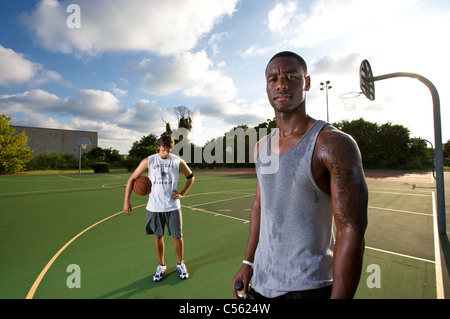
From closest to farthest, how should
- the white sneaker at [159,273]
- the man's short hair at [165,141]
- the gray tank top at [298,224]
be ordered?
the gray tank top at [298,224]
the white sneaker at [159,273]
the man's short hair at [165,141]

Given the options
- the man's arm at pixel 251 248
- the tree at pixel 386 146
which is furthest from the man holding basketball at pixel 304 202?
the tree at pixel 386 146

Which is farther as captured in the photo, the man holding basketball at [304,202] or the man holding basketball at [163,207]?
the man holding basketball at [163,207]

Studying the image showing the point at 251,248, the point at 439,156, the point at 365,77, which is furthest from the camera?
the point at 365,77

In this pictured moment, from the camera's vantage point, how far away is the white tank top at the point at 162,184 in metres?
3.70

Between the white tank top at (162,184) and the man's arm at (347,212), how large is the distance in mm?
3029

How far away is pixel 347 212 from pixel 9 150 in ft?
114

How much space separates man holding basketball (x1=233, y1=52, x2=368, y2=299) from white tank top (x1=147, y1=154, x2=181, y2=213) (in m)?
2.53

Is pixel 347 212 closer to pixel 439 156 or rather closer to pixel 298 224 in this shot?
pixel 298 224

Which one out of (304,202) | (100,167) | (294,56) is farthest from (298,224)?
(100,167)

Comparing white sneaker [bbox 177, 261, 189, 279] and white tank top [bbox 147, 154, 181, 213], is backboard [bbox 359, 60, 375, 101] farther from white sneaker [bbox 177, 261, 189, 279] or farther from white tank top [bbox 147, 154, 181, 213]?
white sneaker [bbox 177, 261, 189, 279]

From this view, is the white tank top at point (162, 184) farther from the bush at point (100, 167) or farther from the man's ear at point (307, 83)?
the bush at point (100, 167)

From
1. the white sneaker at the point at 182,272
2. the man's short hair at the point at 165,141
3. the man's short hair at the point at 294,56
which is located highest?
the man's short hair at the point at 294,56

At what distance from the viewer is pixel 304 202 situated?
3.85ft

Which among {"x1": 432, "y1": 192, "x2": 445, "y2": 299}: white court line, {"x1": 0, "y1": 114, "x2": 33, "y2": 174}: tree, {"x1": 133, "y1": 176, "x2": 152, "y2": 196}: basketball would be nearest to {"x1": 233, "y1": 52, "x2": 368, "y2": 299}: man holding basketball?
{"x1": 133, "y1": 176, "x2": 152, "y2": 196}: basketball
